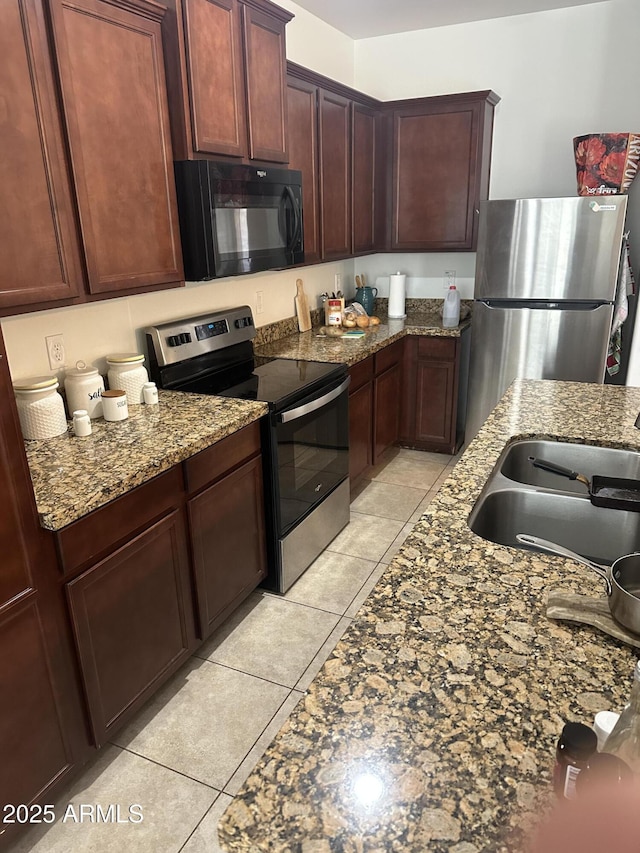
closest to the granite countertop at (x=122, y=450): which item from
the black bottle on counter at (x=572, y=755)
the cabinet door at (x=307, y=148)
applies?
the black bottle on counter at (x=572, y=755)

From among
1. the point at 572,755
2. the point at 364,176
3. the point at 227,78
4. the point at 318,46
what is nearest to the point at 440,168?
the point at 364,176

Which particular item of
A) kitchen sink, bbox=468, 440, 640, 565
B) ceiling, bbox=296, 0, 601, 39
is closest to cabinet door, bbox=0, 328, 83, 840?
kitchen sink, bbox=468, 440, 640, 565

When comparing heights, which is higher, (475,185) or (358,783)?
(475,185)

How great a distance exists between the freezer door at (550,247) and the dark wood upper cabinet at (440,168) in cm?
37

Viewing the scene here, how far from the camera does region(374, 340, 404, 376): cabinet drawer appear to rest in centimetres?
353

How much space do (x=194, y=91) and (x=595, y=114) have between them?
268 centimetres

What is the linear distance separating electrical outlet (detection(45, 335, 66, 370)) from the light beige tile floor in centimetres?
119

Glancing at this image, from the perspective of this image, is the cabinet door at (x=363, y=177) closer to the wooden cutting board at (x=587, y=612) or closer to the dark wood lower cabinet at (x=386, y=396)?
the dark wood lower cabinet at (x=386, y=396)

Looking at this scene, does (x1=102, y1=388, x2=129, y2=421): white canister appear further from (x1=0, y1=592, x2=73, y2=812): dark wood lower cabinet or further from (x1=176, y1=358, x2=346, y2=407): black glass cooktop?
(x1=0, y1=592, x2=73, y2=812): dark wood lower cabinet

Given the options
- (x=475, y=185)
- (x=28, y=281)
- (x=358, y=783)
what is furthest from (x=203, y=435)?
(x=475, y=185)

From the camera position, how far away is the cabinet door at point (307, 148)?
2992mm

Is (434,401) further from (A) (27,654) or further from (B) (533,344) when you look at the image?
(A) (27,654)

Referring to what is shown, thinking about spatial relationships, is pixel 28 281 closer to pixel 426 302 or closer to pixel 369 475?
pixel 369 475

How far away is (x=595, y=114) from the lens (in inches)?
143
